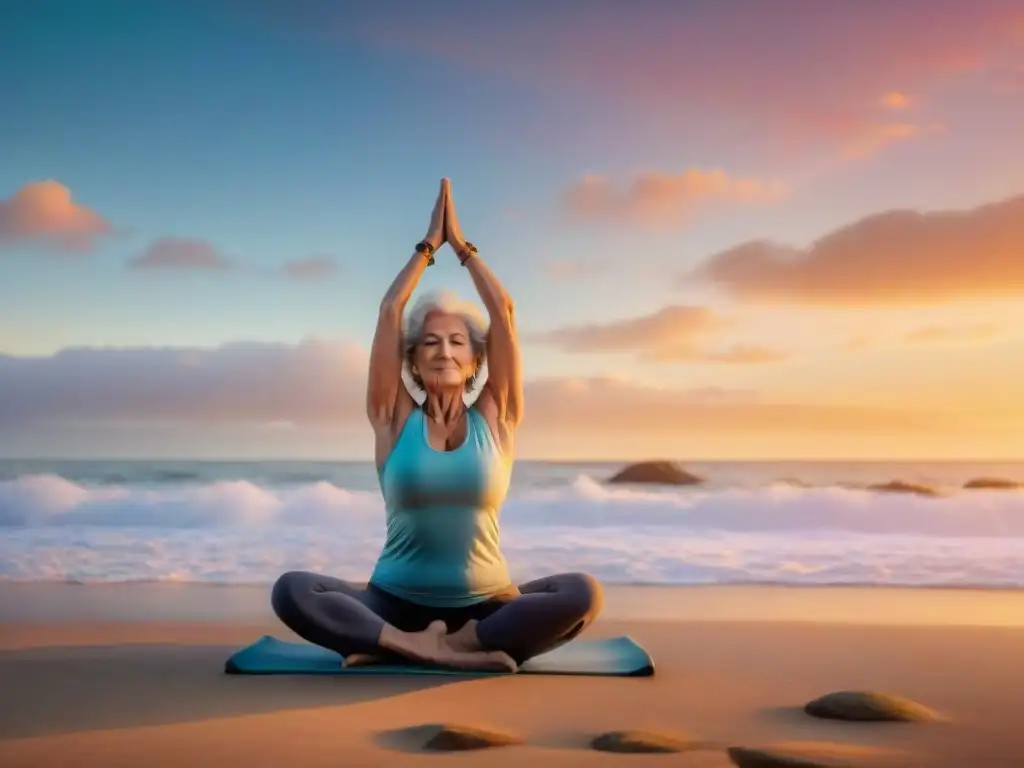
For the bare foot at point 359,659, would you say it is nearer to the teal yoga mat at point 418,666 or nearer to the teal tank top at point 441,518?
the teal yoga mat at point 418,666

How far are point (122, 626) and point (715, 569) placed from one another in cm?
418

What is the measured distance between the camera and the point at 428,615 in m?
4.02

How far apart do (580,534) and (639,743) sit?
8.04 m

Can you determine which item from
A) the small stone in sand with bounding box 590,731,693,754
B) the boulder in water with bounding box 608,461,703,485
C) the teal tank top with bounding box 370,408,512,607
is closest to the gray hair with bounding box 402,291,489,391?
the teal tank top with bounding box 370,408,512,607

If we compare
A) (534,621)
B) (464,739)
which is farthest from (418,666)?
(464,739)

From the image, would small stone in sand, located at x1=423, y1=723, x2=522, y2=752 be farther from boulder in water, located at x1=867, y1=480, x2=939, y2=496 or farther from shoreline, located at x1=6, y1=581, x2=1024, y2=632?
boulder in water, located at x1=867, y1=480, x2=939, y2=496

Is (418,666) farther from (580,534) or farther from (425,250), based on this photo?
(580,534)

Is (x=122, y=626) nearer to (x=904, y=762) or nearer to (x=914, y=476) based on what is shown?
(x=904, y=762)

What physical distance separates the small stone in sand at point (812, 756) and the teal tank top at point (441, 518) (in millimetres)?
1382

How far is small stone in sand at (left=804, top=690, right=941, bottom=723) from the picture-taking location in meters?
3.28

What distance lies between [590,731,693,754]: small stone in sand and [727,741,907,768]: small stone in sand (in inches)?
6.0

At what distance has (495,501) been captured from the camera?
4.07m

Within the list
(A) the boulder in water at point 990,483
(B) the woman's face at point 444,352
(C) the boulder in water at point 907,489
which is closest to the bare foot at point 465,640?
(B) the woman's face at point 444,352

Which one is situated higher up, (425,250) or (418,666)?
(425,250)
